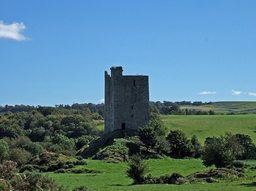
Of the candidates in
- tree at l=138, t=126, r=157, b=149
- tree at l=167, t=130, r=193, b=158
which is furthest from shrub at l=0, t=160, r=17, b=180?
tree at l=167, t=130, r=193, b=158

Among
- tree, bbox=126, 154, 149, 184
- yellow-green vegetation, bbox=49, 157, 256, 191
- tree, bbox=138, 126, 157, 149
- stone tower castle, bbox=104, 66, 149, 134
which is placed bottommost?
yellow-green vegetation, bbox=49, 157, 256, 191

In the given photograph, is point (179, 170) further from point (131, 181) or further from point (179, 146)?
point (179, 146)

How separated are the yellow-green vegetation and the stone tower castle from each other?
1131 cm

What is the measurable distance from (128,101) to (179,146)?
11135mm

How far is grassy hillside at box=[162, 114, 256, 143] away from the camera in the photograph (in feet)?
336

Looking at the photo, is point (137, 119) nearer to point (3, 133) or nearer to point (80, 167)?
point (80, 167)

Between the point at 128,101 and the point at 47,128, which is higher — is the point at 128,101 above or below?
above

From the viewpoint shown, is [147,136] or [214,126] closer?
[147,136]

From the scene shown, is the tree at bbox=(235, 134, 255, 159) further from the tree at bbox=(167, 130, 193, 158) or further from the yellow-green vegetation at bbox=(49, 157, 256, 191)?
the yellow-green vegetation at bbox=(49, 157, 256, 191)

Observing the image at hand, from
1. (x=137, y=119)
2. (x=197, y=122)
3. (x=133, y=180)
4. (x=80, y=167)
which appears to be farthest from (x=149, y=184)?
(x=197, y=122)

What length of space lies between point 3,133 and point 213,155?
9524 centimetres

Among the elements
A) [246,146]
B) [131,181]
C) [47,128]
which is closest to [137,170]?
[131,181]

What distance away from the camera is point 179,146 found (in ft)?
217

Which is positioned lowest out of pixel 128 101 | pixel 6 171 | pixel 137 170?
pixel 137 170
